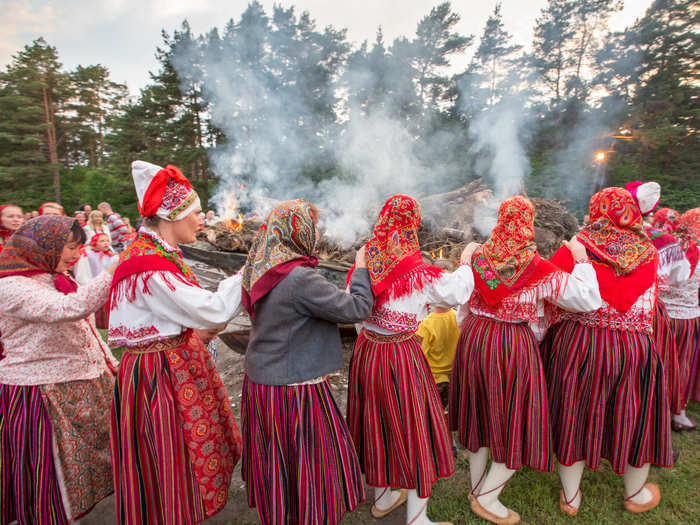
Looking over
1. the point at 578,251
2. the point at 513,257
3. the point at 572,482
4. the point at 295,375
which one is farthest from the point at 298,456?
the point at 578,251

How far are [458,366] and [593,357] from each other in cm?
87

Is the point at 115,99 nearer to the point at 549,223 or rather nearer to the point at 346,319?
the point at 549,223

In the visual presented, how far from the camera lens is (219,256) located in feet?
17.6

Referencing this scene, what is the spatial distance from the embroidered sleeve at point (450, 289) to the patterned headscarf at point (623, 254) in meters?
0.93

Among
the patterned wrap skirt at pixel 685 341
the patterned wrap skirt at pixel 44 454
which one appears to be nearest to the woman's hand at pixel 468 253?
the patterned wrap skirt at pixel 44 454

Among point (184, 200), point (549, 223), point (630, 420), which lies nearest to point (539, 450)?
point (630, 420)

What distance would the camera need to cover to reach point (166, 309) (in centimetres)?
184

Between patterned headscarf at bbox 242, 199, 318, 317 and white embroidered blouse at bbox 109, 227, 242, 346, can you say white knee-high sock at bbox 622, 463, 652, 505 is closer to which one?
patterned headscarf at bbox 242, 199, 318, 317

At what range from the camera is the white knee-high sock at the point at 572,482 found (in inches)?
99.9

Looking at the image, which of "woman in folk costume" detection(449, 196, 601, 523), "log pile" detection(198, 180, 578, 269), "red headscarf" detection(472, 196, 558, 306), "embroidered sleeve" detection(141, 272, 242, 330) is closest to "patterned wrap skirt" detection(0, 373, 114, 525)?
"embroidered sleeve" detection(141, 272, 242, 330)

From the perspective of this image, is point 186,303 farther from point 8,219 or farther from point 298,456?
point 8,219

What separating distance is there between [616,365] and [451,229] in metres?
5.78

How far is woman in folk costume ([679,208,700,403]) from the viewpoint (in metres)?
3.44

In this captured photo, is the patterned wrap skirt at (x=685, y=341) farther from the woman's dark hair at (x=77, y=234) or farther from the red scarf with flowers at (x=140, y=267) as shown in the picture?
the woman's dark hair at (x=77, y=234)
